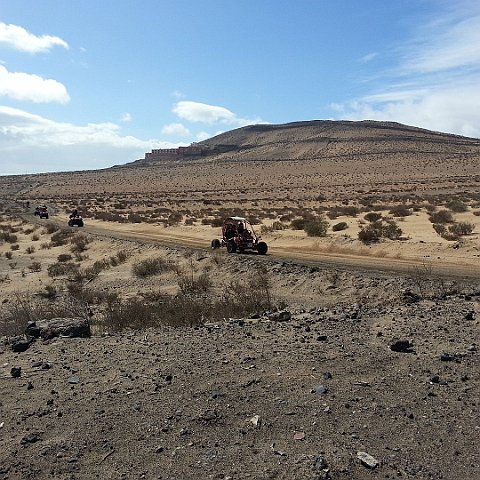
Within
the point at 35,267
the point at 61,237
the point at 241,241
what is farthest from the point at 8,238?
the point at 241,241

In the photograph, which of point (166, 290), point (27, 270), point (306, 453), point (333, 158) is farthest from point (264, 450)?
point (333, 158)

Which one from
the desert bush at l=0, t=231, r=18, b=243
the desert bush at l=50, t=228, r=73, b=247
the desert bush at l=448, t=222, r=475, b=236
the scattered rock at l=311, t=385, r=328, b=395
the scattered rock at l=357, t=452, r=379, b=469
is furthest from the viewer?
the desert bush at l=0, t=231, r=18, b=243

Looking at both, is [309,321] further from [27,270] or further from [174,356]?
[27,270]

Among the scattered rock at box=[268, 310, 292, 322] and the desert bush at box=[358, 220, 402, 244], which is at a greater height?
the scattered rock at box=[268, 310, 292, 322]

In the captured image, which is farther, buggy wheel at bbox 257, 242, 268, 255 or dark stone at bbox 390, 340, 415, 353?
buggy wheel at bbox 257, 242, 268, 255

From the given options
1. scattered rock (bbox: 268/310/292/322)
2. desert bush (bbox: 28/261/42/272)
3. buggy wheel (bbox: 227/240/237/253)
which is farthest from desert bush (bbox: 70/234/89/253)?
scattered rock (bbox: 268/310/292/322)

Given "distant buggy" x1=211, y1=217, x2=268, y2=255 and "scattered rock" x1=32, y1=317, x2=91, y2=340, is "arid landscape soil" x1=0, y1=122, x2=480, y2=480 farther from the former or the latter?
"distant buggy" x1=211, y1=217, x2=268, y2=255

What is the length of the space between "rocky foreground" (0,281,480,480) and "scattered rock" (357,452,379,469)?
0.01 metres

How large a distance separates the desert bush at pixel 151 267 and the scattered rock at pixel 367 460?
1950 centimetres

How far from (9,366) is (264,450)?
17.2ft

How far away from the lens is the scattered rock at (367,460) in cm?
619

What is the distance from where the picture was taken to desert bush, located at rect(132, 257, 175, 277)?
994 inches

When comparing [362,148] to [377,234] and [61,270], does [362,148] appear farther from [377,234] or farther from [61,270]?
[61,270]

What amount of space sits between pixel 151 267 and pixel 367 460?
20.0 metres
